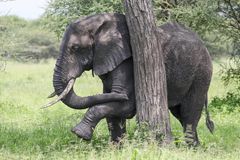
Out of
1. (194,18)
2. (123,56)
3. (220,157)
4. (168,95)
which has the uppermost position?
(194,18)

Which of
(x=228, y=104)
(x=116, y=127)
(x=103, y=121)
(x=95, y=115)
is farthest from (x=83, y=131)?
(x=228, y=104)

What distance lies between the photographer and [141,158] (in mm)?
6426

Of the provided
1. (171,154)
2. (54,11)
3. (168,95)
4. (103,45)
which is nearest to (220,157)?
(171,154)

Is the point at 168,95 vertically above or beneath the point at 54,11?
beneath

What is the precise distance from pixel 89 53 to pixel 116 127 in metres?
1.12

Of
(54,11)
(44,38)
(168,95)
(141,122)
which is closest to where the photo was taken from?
(141,122)

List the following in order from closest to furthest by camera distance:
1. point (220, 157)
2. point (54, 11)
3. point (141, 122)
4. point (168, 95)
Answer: point (220, 157), point (141, 122), point (168, 95), point (54, 11)

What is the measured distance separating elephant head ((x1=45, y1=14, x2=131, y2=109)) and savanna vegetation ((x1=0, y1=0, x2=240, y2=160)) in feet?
2.02

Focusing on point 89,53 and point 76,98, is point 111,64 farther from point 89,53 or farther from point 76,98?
point 76,98

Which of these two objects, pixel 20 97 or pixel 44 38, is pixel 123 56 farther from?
pixel 44 38

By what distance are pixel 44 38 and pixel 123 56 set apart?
42.7 metres

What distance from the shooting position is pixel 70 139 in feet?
29.9

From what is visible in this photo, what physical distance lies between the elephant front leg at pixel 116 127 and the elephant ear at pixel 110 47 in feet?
2.63

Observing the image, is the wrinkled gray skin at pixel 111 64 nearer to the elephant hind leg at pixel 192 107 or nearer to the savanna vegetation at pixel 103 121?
the elephant hind leg at pixel 192 107
